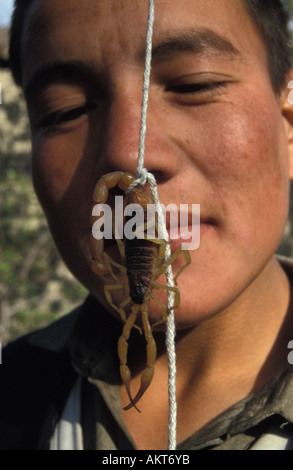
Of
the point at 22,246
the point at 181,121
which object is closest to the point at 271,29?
the point at 181,121

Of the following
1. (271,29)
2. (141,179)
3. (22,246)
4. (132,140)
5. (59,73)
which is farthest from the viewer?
(22,246)

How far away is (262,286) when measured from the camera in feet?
4.99

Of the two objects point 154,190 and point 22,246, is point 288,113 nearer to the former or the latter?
point 154,190

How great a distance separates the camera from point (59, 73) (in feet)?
4.12

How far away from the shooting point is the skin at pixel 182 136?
3.69 ft

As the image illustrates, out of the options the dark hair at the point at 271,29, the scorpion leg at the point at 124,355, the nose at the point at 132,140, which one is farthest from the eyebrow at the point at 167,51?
the scorpion leg at the point at 124,355

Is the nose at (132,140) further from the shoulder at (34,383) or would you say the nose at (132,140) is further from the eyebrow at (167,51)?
the shoulder at (34,383)

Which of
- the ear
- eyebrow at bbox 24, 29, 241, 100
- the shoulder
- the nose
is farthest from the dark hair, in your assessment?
the shoulder

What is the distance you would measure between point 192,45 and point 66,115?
1.38 ft

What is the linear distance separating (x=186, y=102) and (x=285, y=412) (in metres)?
0.90

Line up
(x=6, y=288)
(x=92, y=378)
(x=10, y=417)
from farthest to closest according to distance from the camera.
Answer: (x=6, y=288) < (x=10, y=417) < (x=92, y=378)

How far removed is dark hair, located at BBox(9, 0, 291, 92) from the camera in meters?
1.39
